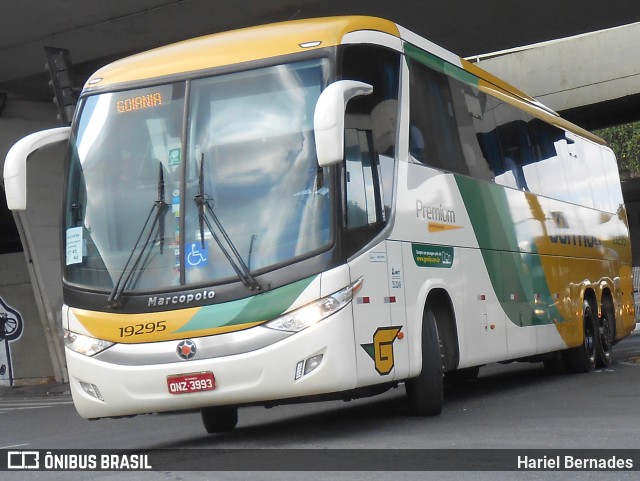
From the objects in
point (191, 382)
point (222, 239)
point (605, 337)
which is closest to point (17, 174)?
point (222, 239)

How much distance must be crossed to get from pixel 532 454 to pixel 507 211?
6113 millimetres

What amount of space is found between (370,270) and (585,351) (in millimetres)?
8341

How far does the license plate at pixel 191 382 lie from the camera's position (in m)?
8.91

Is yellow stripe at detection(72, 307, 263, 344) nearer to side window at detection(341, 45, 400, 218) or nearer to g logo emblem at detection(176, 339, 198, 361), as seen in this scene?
g logo emblem at detection(176, 339, 198, 361)

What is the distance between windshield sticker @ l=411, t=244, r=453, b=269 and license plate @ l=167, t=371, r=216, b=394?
2447 millimetres

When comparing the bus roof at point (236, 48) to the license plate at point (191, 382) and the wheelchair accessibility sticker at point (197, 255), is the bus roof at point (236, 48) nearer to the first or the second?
the wheelchair accessibility sticker at point (197, 255)

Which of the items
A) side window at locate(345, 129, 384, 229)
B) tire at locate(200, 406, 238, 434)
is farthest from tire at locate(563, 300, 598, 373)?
side window at locate(345, 129, 384, 229)

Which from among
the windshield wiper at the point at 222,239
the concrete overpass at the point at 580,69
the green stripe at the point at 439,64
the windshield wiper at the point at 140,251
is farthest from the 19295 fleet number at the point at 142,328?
the concrete overpass at the point at 580,69

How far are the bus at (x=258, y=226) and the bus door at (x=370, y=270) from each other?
19 mm

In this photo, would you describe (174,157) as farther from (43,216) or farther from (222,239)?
(43,216)

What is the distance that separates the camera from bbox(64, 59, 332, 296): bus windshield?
29.9ft

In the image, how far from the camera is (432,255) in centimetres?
1092
